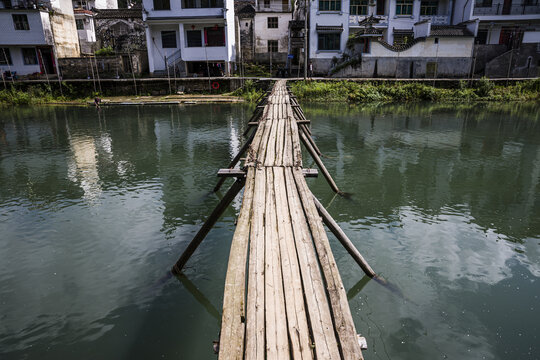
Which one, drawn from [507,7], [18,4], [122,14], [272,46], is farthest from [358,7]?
[18,4]

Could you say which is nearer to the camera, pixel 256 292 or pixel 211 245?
pixel 256 292

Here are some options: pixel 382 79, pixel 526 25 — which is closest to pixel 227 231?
pixel 382 79

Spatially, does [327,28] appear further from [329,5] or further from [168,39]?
[168,39]

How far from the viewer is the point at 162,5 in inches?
1473

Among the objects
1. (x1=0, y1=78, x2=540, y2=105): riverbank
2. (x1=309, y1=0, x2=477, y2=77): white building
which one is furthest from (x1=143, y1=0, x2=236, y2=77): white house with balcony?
(x1=309, y1=0, x2=477, y2=77): white building

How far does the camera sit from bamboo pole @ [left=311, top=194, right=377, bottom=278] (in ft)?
21.7

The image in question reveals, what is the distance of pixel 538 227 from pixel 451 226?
93.2 inches

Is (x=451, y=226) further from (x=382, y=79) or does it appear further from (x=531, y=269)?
(x=382, y=79)

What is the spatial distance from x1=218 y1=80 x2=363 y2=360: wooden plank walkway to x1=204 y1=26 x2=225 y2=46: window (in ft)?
118

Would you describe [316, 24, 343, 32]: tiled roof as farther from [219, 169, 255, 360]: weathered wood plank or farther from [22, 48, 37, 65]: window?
[219, 169, 255, 360]: weathered wood plank

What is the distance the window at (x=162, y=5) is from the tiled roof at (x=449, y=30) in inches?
1082

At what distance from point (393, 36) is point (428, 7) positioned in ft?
18.2

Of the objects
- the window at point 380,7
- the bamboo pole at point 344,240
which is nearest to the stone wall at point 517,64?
the window at point 380,7

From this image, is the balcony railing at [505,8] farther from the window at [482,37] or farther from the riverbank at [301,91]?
the riverbank at [301,91]
